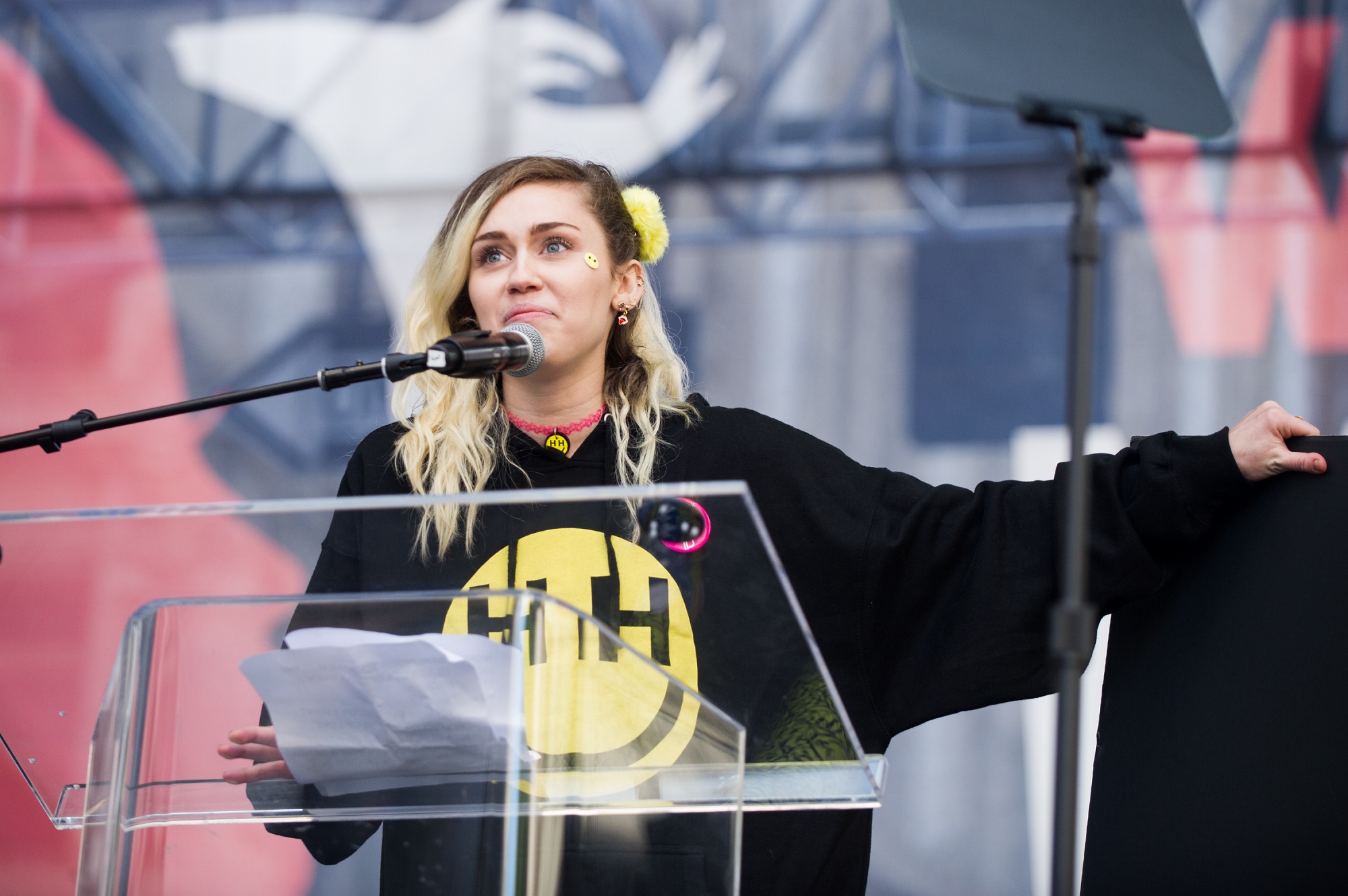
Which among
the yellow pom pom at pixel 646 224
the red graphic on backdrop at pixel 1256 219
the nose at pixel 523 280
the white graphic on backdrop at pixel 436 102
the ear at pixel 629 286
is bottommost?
the nose at pixel 523 280

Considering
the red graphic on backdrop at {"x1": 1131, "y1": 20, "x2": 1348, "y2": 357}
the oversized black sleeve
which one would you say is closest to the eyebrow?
the oversized black sleeve

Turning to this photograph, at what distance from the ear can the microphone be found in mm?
664

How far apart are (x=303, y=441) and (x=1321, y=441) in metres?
2.32

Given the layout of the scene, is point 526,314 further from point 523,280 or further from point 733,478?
point 733,478

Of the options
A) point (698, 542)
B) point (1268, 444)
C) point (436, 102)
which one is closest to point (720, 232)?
point (436, 102)

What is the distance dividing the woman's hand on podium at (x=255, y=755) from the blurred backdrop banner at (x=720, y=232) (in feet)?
6.19

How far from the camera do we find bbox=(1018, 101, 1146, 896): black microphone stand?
988 mm

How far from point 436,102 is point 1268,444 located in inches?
90.3

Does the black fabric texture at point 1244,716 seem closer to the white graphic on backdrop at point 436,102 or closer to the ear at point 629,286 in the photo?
the ear at point 629,286

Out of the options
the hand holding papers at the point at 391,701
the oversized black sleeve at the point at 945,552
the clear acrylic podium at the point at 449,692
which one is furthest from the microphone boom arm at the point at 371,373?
the oversized black sleeve at the point at 945,552

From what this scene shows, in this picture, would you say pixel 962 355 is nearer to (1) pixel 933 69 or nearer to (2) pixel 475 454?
(2) pixel 475 454

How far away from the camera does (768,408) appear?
2.89 meters

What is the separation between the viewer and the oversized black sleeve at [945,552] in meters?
1.44

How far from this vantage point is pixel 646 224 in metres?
2.01
